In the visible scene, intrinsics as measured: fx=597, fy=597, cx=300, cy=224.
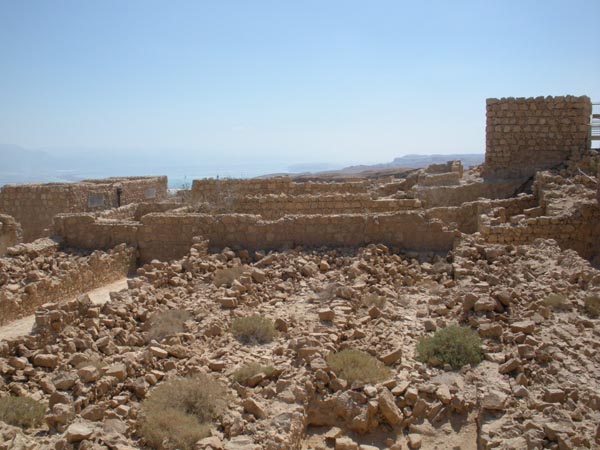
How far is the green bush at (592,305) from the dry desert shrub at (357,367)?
2593 millimetres

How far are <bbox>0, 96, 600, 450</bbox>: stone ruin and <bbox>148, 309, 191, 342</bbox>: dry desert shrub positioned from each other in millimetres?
83

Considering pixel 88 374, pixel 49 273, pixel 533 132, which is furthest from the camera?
pixel 533 132

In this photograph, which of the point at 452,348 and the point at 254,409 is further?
the point at 452,348

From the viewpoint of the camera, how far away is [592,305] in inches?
280

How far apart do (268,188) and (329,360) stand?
10613mm

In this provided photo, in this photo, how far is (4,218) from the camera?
16500mm

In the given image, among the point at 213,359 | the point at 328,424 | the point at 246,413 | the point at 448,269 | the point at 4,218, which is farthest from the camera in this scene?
the point at 4,218

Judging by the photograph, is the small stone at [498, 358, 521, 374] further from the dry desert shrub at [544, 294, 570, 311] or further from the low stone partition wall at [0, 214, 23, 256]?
the low stone partition wall at [0, 214, 23, 256]

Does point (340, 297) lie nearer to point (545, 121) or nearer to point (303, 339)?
point (303, 339)

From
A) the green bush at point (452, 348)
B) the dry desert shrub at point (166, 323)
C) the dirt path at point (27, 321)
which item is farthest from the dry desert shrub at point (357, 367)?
the dirt path at point (27, 321)

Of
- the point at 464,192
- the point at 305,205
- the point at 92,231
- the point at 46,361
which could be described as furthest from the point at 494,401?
the point at 464,192

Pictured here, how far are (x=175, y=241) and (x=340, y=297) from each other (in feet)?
15.5

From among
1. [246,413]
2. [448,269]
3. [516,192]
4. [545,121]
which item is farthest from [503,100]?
[246,413]

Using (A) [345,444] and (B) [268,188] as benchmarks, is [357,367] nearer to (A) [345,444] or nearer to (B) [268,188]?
(A) [345,444]
